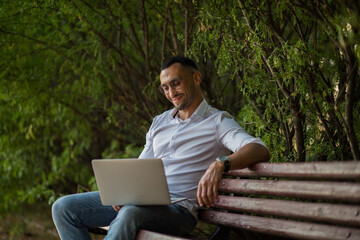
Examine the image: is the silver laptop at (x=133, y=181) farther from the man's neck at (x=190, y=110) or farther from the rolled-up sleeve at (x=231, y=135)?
the man's neck at (x=190, y=110)

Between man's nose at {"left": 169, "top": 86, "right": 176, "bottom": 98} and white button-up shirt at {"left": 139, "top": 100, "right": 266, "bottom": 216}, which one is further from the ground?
man's nose at {"left": 169, "top": 86, "right": 176, "bottom": 98}

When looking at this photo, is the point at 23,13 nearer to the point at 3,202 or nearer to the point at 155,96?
the point at 155,96

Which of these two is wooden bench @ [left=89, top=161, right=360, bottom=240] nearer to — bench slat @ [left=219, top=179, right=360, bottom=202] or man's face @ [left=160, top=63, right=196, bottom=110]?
bench slat @ [left=219, top=179, right=360, bottom=202]

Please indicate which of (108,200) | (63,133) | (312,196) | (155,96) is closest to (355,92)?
(312,196)

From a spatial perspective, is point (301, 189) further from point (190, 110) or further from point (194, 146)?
point (190, 110)

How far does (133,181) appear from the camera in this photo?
251 cm

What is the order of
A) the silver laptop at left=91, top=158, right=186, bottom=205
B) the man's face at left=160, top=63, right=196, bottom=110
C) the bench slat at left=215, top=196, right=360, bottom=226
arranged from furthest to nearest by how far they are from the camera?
the man's face at left=160, top=63, right=196, bottom=110
the silver laptop at left=91, top=158, right=186, bottom=205
the bench slat at left=215, top=196, right=360, bottom=226

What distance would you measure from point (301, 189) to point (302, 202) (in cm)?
6

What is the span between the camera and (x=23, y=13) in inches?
173

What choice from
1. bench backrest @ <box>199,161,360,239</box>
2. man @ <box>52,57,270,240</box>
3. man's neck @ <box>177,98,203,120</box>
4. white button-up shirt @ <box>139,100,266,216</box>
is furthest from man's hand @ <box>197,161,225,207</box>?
man's neck @ <box>177,98,203,120</box>

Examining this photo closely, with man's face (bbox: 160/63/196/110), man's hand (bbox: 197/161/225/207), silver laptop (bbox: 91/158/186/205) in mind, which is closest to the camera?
man's hand (bbox: 197/161/225/207)

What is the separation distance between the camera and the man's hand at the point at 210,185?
2.33 metres

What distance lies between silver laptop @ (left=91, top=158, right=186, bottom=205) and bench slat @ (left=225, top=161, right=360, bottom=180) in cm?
45

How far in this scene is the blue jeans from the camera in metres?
2.47
